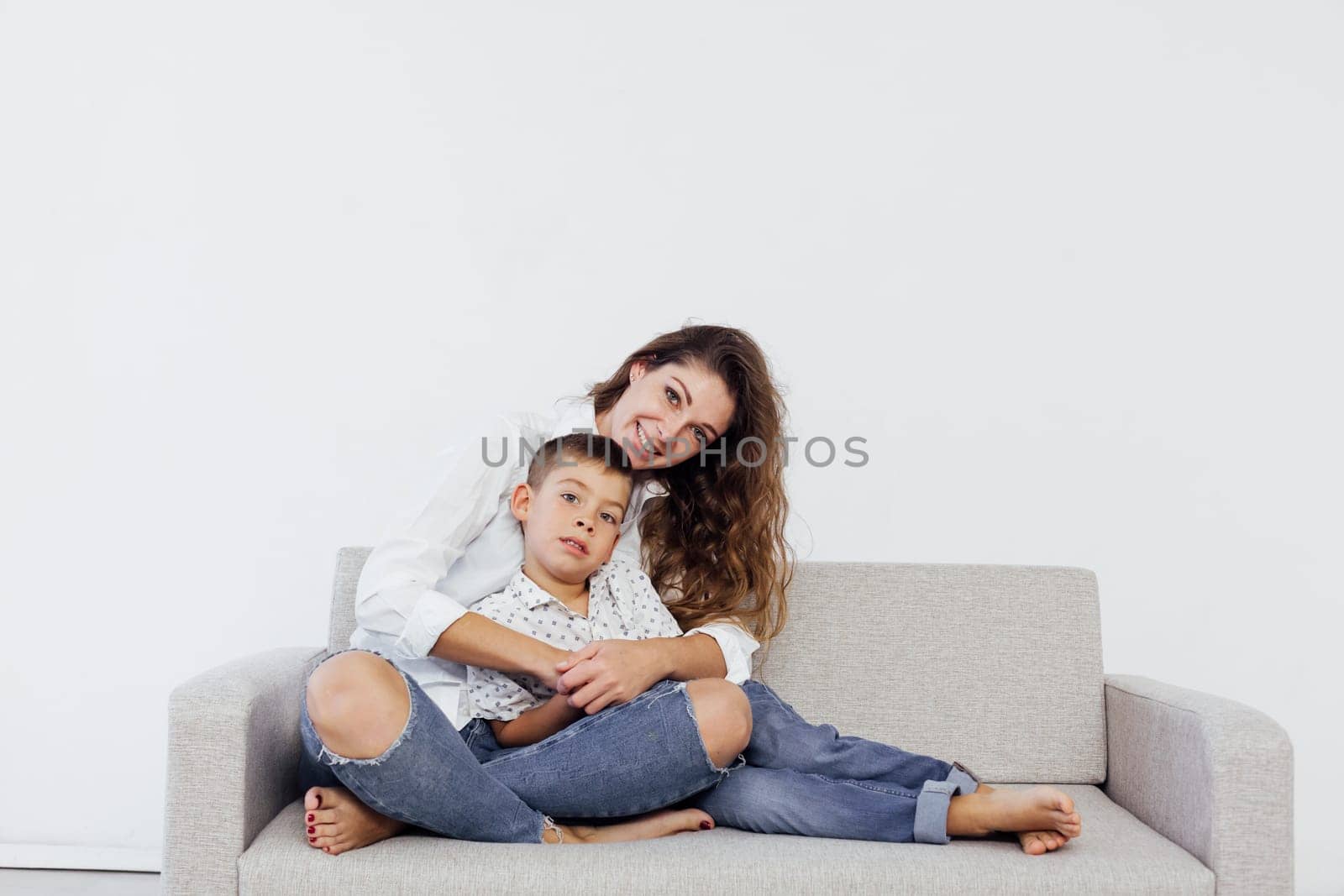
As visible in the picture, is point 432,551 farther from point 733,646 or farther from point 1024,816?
point 1024,816

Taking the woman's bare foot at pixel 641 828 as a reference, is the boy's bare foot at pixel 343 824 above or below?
above

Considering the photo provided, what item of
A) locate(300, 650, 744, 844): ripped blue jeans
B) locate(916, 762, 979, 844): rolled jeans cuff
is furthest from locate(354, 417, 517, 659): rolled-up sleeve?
locate(916, 762, 979, 844): rolled jeans cuff

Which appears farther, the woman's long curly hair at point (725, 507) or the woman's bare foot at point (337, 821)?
the woman's long curly hair at point (725, 507)

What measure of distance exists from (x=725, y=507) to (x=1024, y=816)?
0.77 m

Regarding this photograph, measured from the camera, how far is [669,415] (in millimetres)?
1853

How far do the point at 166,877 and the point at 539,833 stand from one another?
0.47 metres

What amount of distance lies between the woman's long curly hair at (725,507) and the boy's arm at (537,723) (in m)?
0.34

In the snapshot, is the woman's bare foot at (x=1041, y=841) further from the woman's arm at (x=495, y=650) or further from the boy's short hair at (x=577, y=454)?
the boy's short hair at (x=577, y=454)

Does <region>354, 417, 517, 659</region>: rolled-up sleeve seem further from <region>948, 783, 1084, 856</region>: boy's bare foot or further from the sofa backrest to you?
<region>948, 783, 1084, 856</region>: boy's bare foot

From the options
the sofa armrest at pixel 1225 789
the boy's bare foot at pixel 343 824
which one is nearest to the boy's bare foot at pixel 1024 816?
the sofa armrest at pixel 1225 789

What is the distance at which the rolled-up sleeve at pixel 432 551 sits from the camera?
1.58m

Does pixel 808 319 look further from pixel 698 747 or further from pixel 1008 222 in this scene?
pixel 698 747

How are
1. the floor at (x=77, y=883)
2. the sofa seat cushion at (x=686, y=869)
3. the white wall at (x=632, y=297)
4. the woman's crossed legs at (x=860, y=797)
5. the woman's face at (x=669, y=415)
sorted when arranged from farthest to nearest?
the white wall at (x=632, y=297) < the floor at (x=77, y=883) < the woman's face at (x=669, y=415) < the woman's crossed legs at (x=860, y=797) < the sofa seat cushion at (x=686, y=869)

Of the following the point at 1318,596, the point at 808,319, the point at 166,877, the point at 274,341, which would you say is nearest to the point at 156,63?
the point at 274,341
